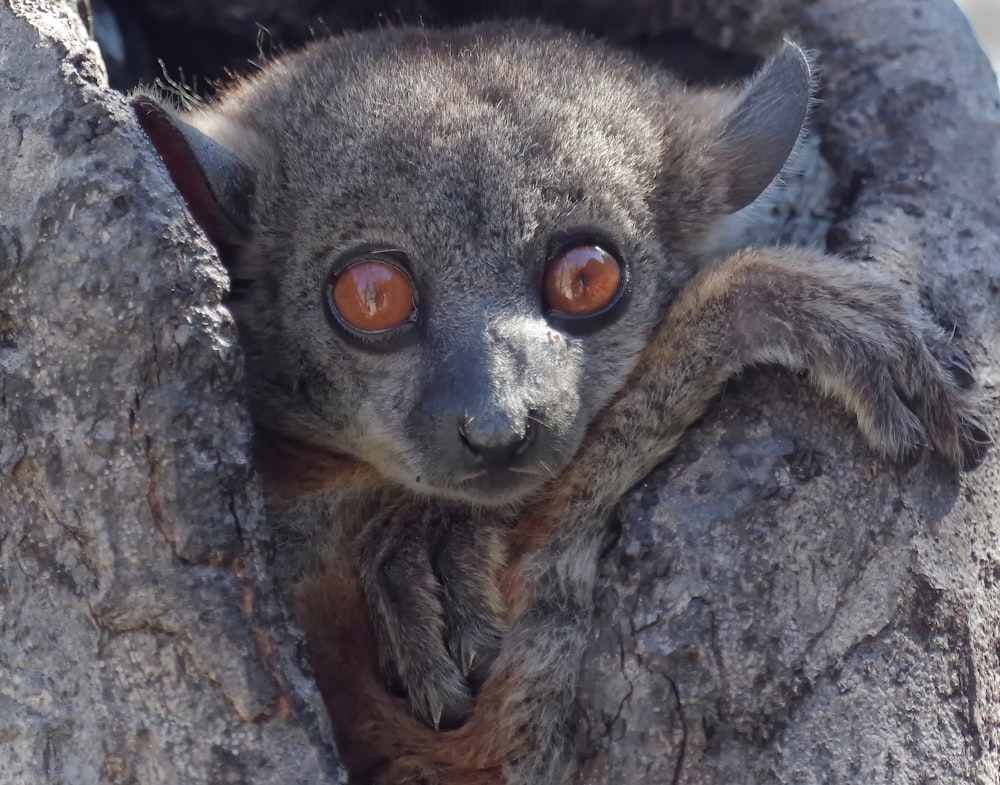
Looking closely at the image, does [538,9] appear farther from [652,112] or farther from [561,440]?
[561,440]

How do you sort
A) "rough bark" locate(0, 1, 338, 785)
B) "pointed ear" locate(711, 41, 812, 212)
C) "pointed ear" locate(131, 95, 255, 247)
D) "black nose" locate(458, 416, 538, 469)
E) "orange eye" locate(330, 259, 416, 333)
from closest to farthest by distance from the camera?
1. "rough bark" locate(0, 1, 338, 785)
2. "black nose" locate(458, 416, 538, 469)
3. "pointed ear" locate(131, 95, 255, 247)
4. "orange eye" locate(330, 259, 416, 333)
5. "pointed ear" locate(711, 41, 812, 212)

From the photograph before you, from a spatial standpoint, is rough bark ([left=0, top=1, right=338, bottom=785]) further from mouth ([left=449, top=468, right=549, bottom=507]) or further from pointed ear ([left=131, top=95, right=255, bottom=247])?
mouth ([left=449, top=468, right=549, bottom=507])

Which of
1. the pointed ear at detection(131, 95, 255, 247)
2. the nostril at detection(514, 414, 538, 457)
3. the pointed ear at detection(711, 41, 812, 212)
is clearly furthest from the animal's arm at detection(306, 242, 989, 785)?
the pointed ear at detection(131, 95, 255, 247)

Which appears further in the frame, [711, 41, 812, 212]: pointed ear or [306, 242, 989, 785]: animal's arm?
[711, 41, 812, 212]: pointed ear

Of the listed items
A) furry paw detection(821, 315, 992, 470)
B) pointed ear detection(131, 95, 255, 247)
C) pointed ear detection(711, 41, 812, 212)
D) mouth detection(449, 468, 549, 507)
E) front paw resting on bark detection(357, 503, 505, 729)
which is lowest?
front paw resting on bark detection(357, 503, 505, 729)

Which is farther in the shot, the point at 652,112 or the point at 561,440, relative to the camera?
the point at 652,112

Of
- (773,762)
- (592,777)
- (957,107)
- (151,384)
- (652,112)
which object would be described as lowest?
(592,777)

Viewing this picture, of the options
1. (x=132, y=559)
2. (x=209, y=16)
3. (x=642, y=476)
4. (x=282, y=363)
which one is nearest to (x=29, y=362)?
(x=132, y=559)
